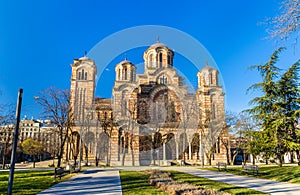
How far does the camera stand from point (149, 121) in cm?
2544

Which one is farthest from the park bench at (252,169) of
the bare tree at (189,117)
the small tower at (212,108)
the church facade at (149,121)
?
the small tower at (212,108)

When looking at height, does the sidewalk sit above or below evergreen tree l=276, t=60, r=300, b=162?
below

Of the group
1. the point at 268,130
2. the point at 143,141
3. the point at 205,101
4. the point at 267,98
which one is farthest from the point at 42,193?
the point at 205,101

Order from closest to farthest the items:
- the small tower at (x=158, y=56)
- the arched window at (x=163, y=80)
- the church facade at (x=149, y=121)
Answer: the church facade at (x=149, y=121), the arched window at (x=163, y=80), the small tower at (x=158, y=56)

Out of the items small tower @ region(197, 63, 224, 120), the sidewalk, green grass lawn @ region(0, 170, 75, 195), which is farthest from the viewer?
small tower @ region(197, 63, 224, 120)

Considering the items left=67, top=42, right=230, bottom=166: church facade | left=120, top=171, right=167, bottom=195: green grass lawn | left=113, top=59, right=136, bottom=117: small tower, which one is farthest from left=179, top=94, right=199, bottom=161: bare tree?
left=120, top=171, right=167, bottom=195: green grass lawn

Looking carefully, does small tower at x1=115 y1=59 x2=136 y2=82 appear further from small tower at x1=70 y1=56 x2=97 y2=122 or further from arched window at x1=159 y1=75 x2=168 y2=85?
small tower at x1=70 y1=56 x2=97 y2=122

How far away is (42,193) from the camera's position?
6.77 meters

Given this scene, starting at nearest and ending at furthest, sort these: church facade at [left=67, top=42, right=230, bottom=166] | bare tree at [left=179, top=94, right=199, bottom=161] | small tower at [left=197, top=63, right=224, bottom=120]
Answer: bare tree at [left=179, top=94, right=199, bottom=161]
church facade at [left=67, top=42, right=230, bottom=166]
small tower at [left=197, top=63, right=224, bottom=120]

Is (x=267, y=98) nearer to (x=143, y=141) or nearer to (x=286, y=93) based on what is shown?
(x=286, y=93)

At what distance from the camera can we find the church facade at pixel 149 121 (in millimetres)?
25578

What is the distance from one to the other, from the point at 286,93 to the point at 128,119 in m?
16.5

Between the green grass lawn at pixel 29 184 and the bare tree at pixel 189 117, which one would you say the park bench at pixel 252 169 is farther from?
the bare tree at pixel 189 117

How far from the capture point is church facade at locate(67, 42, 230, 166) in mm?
25578
